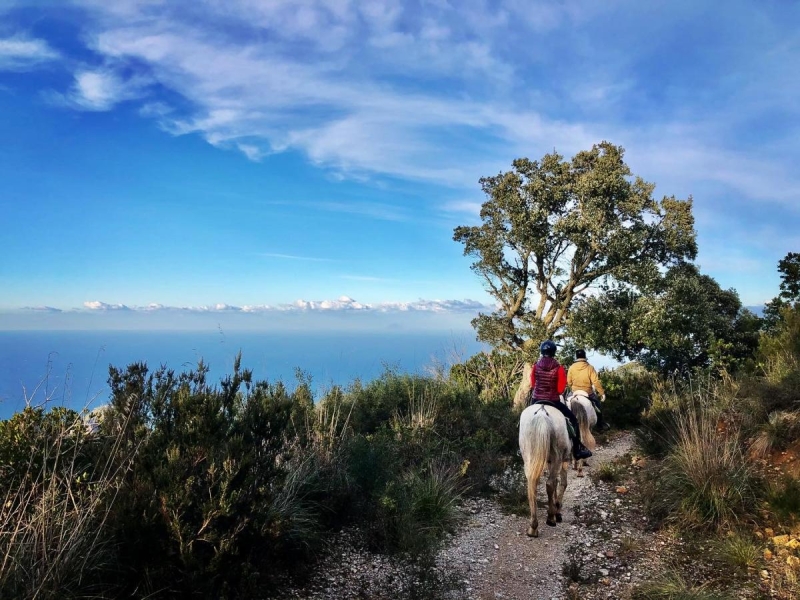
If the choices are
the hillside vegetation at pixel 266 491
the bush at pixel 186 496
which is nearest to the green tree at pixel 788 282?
the hillside vegetation at pixel 266 491

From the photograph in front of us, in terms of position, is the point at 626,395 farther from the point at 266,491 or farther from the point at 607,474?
the point at 266,491

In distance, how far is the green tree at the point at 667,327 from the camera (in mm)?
15391

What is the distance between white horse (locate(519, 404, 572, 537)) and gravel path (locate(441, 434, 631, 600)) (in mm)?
264

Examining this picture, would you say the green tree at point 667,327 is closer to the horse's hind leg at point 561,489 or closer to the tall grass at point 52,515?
the horse's hind leg at point 561,489

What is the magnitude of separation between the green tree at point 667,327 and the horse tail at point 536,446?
396 inches

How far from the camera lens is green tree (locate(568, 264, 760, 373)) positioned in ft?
50.5

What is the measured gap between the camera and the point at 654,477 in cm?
775

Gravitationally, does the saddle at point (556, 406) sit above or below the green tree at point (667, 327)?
below

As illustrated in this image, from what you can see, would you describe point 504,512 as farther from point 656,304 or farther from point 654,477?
point 656,304

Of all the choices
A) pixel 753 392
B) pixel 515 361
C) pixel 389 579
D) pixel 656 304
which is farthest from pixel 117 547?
pixel 656 304

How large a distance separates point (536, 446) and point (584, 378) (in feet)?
13.3

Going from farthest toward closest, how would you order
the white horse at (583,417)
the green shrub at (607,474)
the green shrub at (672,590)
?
the white horse at (583,417) → the green shrub at (607,474) → the green shrub at (672,590)

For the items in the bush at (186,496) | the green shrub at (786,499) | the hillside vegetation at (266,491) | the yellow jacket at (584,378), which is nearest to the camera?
the bush at (186,496)

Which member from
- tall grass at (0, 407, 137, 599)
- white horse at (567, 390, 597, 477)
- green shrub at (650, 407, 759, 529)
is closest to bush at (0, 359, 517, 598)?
tall grass at (0, 407, 137, 599)
